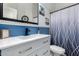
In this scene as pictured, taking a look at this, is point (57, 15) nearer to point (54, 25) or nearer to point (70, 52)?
point (54, 25)

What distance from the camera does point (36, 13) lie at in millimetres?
2273

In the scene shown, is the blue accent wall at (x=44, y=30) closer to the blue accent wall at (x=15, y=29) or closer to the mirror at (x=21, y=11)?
the mirror at (x=21, y=11)

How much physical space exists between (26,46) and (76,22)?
5.24 ft

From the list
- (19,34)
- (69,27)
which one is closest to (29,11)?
(19,34)

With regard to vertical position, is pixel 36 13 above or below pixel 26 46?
above

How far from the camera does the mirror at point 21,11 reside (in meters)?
1.45

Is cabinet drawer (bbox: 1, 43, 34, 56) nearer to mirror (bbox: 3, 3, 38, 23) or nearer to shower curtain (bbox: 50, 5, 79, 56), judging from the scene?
mirror (bbox: 3, 3, 38, 23)

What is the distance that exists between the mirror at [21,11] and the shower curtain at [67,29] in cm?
78

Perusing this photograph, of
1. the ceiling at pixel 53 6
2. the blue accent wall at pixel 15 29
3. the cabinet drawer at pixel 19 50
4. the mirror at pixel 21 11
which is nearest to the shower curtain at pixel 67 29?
the ceiling at pixel 53 6

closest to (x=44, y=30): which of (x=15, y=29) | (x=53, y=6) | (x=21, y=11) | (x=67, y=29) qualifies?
(x=67, y=29)

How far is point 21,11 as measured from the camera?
1.78m

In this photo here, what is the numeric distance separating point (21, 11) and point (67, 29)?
1.38 metres

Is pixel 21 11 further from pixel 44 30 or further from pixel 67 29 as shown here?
pixel 67 29

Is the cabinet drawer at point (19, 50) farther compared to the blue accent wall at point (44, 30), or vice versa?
the blue accent wall at point (44, 30)
